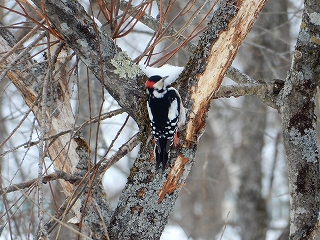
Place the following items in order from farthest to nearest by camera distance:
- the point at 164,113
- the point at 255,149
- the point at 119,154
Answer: the point at 255,149 → the point at 164,113 → the point at 119,154

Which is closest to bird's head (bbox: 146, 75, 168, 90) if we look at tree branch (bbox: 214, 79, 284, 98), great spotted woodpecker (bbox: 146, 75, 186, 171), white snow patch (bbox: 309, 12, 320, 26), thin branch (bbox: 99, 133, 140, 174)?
great spotted woodpecker (bbox: 146, 75, 186, 171)

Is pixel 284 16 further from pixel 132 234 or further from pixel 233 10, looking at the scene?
pixel 132 234

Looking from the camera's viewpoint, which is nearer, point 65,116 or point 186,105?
point 186,105

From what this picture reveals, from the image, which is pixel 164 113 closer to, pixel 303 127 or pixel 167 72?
pixel 167 72

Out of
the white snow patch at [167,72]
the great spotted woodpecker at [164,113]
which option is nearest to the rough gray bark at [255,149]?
the white snow patch at [167,72]

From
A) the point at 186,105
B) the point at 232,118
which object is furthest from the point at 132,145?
the point at 232,118

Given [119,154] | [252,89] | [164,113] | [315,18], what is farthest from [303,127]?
[119,154]

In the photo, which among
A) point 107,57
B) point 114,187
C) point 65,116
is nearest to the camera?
point 107,57

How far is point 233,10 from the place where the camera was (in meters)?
2.49

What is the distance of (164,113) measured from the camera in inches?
105

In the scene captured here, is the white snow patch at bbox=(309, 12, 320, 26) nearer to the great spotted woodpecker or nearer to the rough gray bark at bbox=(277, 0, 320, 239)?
the rough gray bark at bbox=(277, 0, 320, 239)

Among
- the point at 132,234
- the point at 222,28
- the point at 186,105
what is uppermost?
the point at 222,28

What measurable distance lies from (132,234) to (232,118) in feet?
27.4

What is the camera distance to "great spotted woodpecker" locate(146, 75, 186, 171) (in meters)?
2.44
